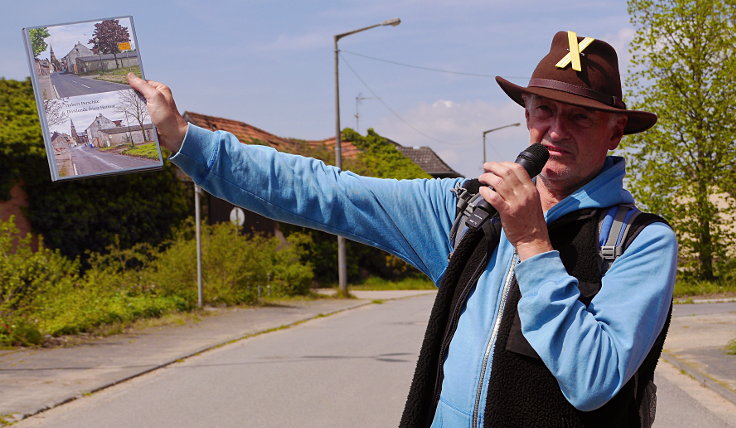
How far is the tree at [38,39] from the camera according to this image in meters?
2.21

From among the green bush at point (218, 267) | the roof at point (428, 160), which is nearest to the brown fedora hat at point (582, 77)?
the green bush at point (218, 267)

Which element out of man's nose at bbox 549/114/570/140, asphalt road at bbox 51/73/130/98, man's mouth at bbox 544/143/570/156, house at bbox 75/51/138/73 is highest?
house at bbox 75/51/138/73

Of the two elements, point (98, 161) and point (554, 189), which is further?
point (554, 189)

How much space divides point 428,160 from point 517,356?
153ft

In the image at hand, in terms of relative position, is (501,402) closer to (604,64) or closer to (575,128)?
(575,128)

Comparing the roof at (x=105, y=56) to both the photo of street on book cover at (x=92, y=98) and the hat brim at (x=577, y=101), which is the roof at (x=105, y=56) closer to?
the photo of street on book cover at (x=92, y=98)

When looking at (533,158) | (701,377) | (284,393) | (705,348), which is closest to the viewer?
(533,158)

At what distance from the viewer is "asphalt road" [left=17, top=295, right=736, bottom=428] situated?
27.7 feet

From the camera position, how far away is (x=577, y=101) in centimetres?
227

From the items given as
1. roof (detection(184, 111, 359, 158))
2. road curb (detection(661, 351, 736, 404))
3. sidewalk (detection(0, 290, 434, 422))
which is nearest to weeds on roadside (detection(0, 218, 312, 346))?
sidewalk (detection(0, 290, 434, 422))

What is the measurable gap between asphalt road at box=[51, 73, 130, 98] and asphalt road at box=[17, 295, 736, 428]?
6239mm

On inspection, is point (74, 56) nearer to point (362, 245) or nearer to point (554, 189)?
point (554, 189)

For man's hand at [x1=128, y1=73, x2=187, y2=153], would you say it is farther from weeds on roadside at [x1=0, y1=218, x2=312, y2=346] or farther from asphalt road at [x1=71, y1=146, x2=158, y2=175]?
weeds on roadside at [x1=0, y1=218, x2=312, y2=346]

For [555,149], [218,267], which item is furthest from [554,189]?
[218,267]
